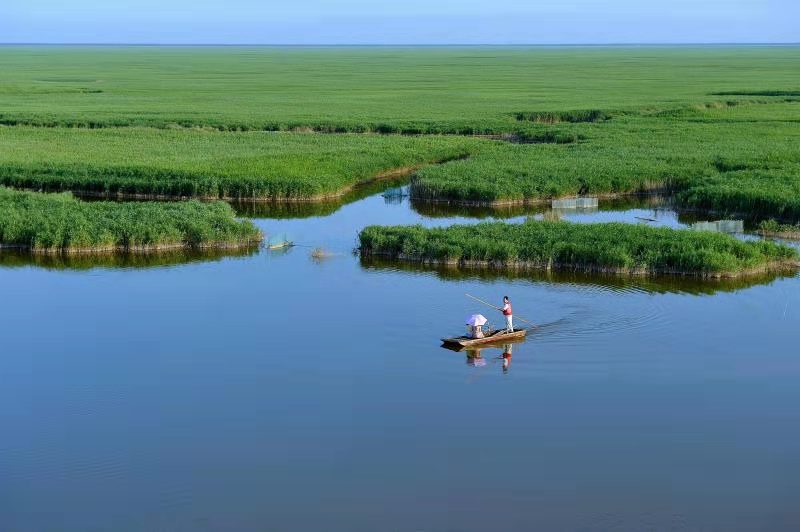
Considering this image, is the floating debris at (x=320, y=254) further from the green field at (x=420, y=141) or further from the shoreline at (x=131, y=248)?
the green field at (x=420, y=141)

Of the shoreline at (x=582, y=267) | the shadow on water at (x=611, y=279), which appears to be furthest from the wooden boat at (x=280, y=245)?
the shoreline at (x=582, y=267)

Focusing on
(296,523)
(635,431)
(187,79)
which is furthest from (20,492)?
(187,79)

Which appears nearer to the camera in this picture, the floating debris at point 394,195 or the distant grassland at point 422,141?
the floating debris at point 394,195

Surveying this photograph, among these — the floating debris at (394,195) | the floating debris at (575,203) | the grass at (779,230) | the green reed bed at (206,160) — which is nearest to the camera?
the grass at (779,230)

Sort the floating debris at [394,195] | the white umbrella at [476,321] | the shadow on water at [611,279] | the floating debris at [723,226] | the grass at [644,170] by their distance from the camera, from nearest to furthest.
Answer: the white umbrella at [476,321]
the shadow on water at [611,279]
the floating debris at [723,226]
the grass at [644,170]
the floating debris at [394,195]

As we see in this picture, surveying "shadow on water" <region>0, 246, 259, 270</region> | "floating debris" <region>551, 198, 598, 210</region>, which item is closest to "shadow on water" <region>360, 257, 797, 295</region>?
"shadow on water" <region>0, 246, 259, 270</region>

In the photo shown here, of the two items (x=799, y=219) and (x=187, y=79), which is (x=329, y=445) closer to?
(x=799, y=219)

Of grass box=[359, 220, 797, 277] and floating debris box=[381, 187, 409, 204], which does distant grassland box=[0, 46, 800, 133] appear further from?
grass box=[359, 220, 797, 277]
